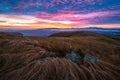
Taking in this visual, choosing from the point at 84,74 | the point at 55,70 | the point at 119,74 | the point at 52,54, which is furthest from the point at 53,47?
the point at 119,74

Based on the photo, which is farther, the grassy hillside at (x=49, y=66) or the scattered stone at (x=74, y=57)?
the scattered stone at (x=74, y=57)

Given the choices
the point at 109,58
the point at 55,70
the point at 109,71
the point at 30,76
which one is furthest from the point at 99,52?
the point at 30,76

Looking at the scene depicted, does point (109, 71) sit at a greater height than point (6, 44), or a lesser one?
lesser

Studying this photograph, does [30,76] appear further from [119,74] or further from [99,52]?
[99,52]

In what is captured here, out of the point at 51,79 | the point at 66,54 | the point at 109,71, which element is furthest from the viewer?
the point at 66,54

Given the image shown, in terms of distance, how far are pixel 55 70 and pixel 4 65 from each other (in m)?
2.03

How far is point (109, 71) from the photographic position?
17.3 feet

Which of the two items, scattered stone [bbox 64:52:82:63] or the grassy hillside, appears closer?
the grassy hillside

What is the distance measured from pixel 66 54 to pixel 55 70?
1.07 m

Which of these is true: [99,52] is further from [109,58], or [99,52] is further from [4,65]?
[4,65]

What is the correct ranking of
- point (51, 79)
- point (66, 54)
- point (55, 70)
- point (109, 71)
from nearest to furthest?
point (51, 79), point (55, 70), point (109, 71), point (66, 54)

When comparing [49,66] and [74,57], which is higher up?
[74,57]

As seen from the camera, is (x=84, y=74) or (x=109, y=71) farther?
(x=109, y=71)

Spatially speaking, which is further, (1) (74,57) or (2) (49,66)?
(1) (74,57)
